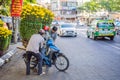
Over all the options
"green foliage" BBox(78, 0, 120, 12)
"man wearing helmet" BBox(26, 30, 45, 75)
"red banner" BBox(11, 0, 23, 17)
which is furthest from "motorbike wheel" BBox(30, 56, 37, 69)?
"green foliage" BBox(78, 0, 120, 12)

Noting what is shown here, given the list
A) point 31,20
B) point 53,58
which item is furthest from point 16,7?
point 53,58

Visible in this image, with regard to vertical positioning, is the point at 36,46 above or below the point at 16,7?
below

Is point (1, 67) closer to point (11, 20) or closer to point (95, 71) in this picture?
point (95, 71)

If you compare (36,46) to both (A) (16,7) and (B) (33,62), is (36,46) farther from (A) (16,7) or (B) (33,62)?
(A) (16,7)

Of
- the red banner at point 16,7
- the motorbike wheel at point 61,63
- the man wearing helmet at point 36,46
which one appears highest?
the red banner at point 16,7

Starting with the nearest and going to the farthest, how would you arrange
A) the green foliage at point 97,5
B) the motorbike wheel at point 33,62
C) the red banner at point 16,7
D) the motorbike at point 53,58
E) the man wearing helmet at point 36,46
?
the man wearing helmet at point 36,46 < the motorbike wheel at point 33,62 < the motorbike at point 53,58 < the red banner at point 16,7 < the green foliage at point 97,5

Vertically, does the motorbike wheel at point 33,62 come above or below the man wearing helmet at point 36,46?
below

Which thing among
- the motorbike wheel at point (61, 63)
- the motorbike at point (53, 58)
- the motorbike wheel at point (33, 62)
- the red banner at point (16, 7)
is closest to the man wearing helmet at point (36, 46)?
the motorbike wheel at point (33, 62)

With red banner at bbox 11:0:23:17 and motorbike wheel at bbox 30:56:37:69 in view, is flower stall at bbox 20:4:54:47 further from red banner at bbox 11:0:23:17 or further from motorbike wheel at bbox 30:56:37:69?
motorbike wheel at bbox 30:56:37:69

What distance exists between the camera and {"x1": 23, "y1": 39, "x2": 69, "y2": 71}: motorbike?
11844 millimetres

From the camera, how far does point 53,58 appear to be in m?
12.1

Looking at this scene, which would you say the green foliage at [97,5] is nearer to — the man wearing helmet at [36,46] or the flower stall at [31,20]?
the flower stall at [31,20]

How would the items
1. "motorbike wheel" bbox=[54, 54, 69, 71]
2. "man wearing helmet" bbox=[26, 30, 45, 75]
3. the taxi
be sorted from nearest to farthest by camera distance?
"man wearing helmet" bbox=[26, 30, 45, 75] → "motorbike wheel" bbox=[54, 54, 69, 71] → the taxi

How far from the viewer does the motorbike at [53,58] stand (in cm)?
1184
